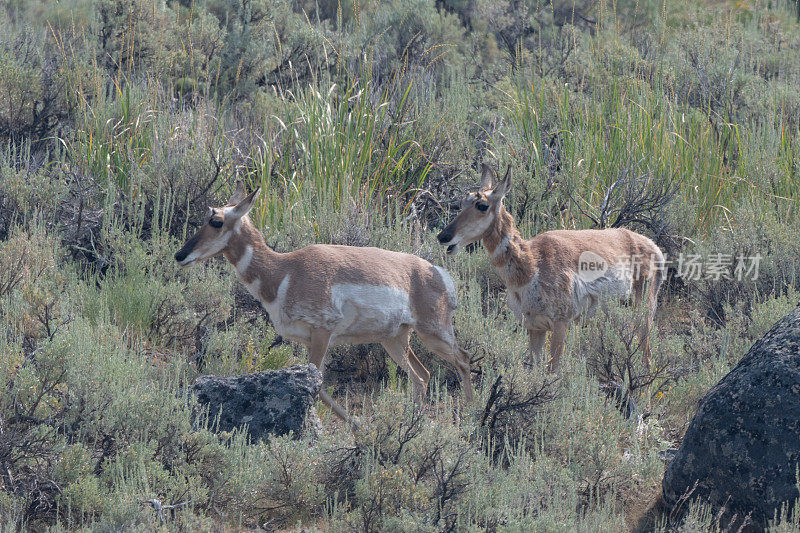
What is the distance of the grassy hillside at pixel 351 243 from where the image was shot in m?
5.08

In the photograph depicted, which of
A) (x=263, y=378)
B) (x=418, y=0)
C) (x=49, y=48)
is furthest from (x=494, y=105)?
(x=263, y=378)

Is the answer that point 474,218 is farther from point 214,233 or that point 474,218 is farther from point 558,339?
point 214,233

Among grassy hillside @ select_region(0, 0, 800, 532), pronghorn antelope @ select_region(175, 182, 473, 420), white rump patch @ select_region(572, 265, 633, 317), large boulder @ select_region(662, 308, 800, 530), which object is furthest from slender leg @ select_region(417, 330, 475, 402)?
large boulder @ select_region(662, 308, 800, 530)

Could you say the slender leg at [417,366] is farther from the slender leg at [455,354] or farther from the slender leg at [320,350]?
the slender leg at [320,350]

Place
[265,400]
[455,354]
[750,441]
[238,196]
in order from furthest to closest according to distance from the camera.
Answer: [238,196], [455,354], [265,400], [750,441]

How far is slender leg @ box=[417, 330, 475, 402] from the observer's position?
268 inches

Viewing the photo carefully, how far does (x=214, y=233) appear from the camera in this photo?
A: 6562 mm

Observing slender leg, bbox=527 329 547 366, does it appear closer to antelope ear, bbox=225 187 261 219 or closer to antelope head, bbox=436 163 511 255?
antelope head, bbox=436 163 511 255

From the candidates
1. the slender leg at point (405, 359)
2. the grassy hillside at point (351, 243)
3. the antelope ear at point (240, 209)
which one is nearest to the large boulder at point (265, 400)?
the grassy hillside at point (351, 243)

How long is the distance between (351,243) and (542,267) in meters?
2.02

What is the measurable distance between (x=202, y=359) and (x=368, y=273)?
5.46 feet

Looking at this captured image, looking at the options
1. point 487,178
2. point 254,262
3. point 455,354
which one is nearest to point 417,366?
point 455,354

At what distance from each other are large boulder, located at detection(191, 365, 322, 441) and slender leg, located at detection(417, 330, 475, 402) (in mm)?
1253

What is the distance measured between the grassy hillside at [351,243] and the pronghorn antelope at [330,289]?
0.53m
